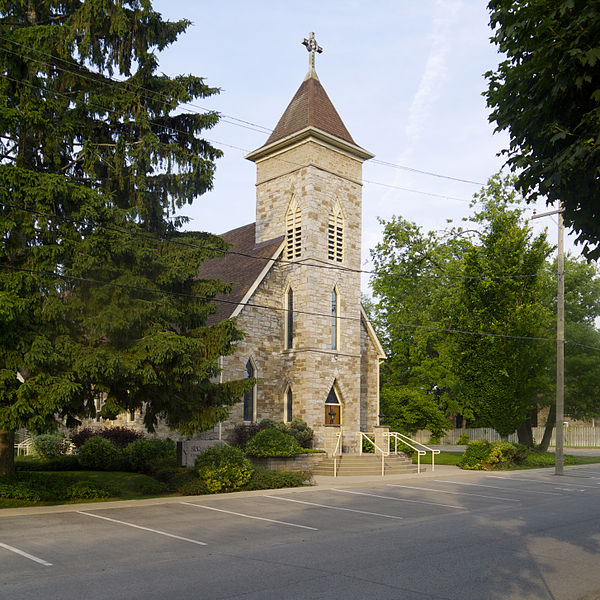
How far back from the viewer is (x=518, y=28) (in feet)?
23.4

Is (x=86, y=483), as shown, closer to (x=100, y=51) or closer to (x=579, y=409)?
(x=100, y=51)

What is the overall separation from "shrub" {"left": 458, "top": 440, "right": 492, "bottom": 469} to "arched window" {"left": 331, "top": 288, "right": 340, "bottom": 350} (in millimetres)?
7814

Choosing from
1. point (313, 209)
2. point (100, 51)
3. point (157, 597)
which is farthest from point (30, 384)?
point (313, 209)

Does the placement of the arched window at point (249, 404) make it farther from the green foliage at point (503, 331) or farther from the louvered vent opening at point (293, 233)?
the green foliage at point (503, 331)

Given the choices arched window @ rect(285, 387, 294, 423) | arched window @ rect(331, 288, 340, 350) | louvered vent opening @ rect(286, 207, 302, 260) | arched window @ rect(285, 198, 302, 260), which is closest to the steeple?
arched window @ rect(285, 198, 302, 260)

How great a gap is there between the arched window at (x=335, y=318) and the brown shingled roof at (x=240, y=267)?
343 centimetres

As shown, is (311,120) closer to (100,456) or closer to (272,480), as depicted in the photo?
(272,480)

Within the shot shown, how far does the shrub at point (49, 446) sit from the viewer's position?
23.9 metres

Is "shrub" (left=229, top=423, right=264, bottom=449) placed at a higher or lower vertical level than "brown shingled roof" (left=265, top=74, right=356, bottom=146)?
lower

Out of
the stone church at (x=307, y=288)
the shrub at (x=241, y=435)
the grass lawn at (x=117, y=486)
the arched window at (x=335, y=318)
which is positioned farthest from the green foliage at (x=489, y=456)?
the grass lawn at (x=117, y=486)

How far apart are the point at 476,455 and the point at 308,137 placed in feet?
53.5

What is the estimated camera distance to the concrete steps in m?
24.7

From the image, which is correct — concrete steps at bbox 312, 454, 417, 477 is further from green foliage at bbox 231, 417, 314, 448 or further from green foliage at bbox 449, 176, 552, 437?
green foliage at bbox 449, 176, 552, 437

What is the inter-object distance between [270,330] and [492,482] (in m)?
11.4
